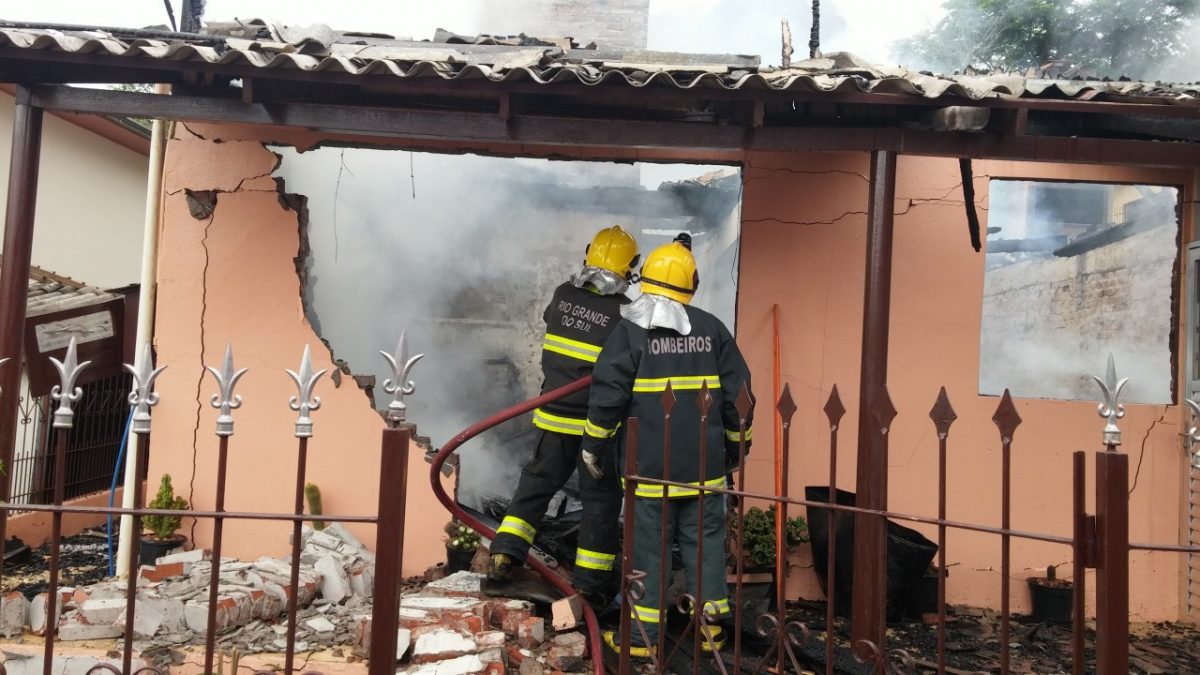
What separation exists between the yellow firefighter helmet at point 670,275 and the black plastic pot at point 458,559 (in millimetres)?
2240

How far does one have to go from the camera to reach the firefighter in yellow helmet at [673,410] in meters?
4.26

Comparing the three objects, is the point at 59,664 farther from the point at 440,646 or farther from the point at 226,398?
the point at 226,398

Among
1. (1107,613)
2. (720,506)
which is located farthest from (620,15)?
(1107,613)

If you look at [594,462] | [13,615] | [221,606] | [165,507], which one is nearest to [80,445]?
[165,507]

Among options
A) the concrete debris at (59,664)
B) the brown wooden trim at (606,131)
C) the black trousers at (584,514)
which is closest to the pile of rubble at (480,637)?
the black trousers at (584,514)

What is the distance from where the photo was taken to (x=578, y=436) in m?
4.98

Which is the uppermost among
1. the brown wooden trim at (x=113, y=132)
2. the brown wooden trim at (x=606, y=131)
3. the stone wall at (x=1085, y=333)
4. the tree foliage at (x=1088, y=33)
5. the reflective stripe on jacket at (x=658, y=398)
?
the tree foliage at (x=1088, y=33)

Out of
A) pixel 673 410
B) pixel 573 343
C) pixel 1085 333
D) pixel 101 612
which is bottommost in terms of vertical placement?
pixel 101 612

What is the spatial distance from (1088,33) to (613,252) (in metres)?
20.3

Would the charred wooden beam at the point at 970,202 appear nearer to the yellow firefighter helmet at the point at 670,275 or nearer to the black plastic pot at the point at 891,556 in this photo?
the yellow firefighter helmet at the point at 670,275

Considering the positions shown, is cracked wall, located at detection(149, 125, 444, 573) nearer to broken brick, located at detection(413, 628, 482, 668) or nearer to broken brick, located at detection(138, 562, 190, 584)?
broken brick, located at detection(138, 562, 190, 584)

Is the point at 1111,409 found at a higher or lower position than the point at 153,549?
higher

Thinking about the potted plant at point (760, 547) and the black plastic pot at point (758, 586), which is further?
the potted plant at point (760, 547)

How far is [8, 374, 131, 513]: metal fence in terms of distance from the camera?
751 centimetres
